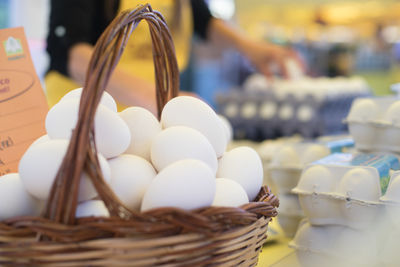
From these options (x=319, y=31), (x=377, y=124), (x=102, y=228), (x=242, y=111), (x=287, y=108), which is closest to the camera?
(x=102, y=228)

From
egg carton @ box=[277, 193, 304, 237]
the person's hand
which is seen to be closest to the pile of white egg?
egg carton @ box=[277, 193, 304, 237]

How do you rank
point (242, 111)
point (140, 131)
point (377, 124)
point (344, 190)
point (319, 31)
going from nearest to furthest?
point (140, 131)
point (344, 190)
point (377, 124)
point (242, 111)
point (319, 31)

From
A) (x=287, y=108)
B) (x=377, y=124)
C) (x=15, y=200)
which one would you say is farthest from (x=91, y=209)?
(x=287, y=108)

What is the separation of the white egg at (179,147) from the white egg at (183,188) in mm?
55

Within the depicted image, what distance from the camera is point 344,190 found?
101cm

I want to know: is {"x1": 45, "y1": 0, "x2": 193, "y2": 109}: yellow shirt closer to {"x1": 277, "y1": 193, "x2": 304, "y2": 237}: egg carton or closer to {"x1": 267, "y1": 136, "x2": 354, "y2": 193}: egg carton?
{"x1": 267, "y1": 136, "x2": 354, "y2": 193}: egg carton

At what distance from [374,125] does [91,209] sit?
820 mm

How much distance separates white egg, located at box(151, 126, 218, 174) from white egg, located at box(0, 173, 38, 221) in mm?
214

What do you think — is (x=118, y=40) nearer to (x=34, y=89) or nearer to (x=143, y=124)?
(x=143, y=124)

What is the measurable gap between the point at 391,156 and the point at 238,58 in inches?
123

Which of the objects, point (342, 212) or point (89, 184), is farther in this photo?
point (342, 212)

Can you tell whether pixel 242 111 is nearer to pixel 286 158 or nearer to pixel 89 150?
pixel 286 158

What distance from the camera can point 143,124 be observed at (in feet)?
2.94

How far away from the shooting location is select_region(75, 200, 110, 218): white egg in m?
0.68
